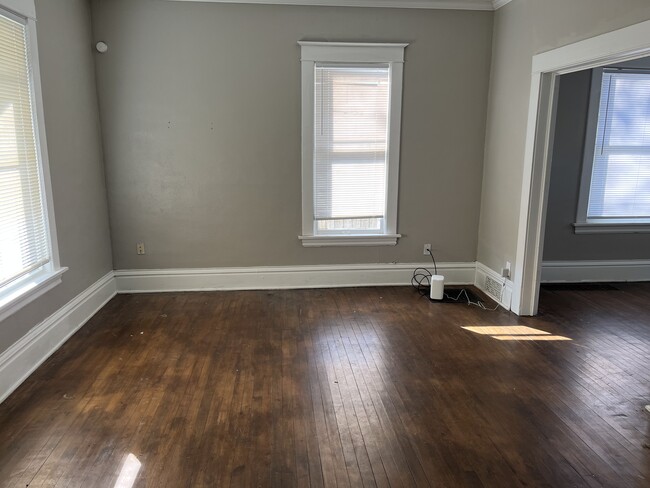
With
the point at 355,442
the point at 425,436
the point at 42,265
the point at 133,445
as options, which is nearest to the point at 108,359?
the point at 42,265

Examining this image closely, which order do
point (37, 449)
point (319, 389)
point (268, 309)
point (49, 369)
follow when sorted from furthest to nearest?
1. point (268, 309)
2. point (49, 369)
3. point (319, 389)
4. point (37, 449)

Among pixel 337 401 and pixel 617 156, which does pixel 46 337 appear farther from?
pixel 617 156

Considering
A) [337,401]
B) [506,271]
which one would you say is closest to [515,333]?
[506,271]

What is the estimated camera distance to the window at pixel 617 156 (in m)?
4.51

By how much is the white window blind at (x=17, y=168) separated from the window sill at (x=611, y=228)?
479 cm

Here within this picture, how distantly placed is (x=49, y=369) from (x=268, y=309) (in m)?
1.71

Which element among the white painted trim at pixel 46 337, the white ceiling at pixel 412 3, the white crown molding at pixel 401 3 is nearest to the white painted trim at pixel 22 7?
the white crown molding at pixel 401 3

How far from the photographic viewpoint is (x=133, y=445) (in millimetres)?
2248

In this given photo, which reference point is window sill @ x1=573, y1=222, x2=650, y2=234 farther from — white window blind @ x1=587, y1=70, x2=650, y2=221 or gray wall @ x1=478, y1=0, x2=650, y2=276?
gray wall @ x1=478, y1=0, x2=650, y2=276

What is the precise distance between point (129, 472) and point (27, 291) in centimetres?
146

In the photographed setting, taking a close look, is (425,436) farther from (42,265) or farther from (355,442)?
(42,265)

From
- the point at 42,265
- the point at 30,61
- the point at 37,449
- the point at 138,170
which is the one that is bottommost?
the point at 37,449

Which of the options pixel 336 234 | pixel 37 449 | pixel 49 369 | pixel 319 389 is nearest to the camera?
pixel 37 449

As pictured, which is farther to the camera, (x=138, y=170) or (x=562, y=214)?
(x=562, y=214)
